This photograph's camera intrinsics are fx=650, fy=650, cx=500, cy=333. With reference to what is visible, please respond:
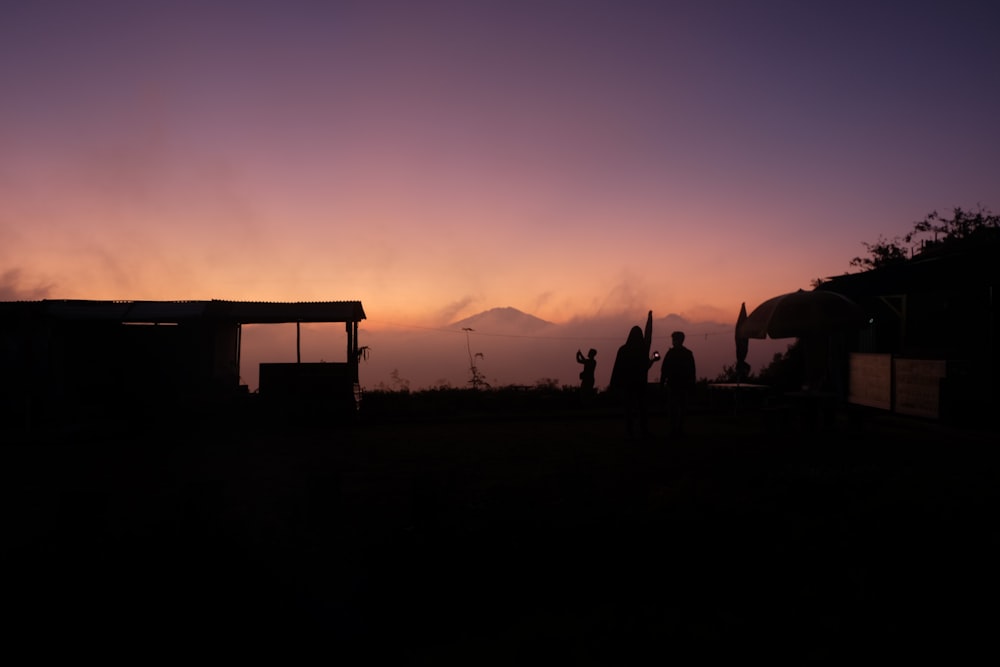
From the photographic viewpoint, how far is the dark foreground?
380cm

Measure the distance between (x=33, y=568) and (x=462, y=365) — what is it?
17964 millimetres

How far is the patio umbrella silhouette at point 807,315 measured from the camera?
1330cm

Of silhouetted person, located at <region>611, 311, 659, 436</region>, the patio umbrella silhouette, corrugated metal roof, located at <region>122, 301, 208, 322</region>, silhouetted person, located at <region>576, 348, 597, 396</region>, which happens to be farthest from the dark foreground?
silhouetted person, located at <region>576, 348, 597, 396</region>

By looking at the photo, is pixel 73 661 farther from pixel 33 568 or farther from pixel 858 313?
pixel 858 313

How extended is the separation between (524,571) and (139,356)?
15839 millimetres

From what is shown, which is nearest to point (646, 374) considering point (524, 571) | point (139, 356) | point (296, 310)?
point (524, 571)

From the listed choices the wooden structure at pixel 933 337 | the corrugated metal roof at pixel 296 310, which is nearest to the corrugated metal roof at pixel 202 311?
the corrugated metal roof at pixel 296 310

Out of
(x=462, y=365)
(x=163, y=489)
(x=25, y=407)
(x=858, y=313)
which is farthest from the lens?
(x=462, y=365)

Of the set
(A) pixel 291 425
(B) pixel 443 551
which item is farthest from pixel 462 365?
(B) pixel 443 551

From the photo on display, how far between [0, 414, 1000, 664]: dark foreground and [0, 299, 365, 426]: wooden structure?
869 cm

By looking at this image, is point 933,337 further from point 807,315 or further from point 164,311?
point 164,311

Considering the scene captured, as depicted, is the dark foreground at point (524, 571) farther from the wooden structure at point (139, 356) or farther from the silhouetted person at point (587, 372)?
the silhouetted person at point (587, 372)

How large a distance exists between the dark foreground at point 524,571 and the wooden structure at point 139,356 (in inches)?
342

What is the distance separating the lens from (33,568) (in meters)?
4.24
